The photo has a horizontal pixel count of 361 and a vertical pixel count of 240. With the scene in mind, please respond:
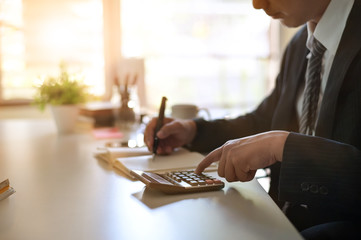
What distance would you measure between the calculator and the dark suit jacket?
0.47 ft

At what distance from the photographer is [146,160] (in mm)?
1168

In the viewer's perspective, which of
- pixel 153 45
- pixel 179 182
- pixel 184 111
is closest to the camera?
pixel 179 182

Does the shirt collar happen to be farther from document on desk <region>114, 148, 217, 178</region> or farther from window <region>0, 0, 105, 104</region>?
window <region>0, 0, 105, 104</region>

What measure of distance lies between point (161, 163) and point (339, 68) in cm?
52

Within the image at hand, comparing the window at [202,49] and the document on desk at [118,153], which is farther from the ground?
the window at [202,49]

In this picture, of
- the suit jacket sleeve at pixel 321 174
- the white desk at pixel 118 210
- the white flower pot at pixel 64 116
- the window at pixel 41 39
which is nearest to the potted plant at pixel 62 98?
the white flower pot at pixel 64 116

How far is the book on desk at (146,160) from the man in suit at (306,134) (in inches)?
1.7

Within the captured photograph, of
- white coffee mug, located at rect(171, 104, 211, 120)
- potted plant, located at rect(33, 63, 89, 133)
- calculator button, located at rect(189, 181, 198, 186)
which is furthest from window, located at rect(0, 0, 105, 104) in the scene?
calculator button, located at rect(189, 181, 198, 186)

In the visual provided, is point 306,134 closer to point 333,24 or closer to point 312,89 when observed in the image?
point 312,89

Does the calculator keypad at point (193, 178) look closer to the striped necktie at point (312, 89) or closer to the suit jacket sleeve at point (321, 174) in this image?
the suit jacket sleeve at point (321, 174)

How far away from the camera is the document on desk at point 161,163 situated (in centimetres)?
107

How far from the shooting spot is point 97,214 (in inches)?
30.0


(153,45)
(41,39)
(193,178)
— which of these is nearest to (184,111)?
(193,178)

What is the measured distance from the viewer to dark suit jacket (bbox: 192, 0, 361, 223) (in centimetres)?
82
